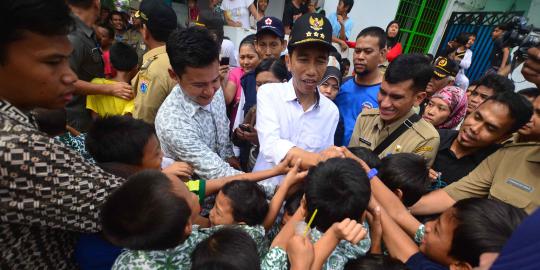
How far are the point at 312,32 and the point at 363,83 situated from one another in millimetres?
1398

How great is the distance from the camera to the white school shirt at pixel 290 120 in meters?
1.93

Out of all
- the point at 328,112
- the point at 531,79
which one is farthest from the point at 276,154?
the point at 531,79

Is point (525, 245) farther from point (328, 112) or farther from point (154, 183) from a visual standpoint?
point (328, 112)

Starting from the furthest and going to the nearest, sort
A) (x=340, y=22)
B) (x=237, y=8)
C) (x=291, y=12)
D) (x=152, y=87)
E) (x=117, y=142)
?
(x=291, y=12), (x=340, y=22), (x=237, y=8), (x=152, y=87), (x=117, y=142)

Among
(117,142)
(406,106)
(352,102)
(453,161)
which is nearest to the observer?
(117,142)

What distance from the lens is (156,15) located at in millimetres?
2586

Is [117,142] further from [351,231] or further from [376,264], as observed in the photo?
[376,264]

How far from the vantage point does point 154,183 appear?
44.4 inches

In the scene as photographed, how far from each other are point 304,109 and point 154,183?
126 centimetres

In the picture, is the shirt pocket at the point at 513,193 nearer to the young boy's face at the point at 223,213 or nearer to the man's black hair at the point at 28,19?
the young boy's face at the point at 223,213

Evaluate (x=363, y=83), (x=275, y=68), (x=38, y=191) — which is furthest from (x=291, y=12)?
(x=38, y=191)

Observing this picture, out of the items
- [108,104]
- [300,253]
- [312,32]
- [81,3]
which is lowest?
[108,104]

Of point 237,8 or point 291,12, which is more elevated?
point 291,12

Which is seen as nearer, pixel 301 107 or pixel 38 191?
pixel 38 191
